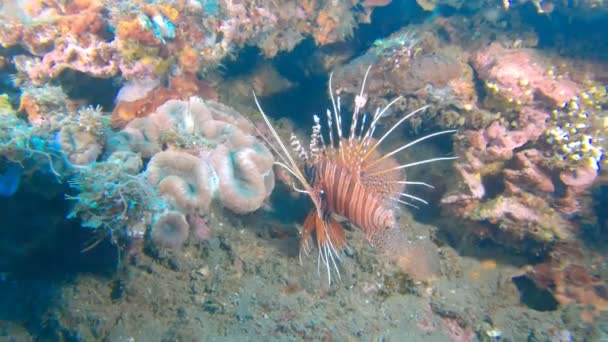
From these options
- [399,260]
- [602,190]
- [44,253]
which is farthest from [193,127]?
[602,190]

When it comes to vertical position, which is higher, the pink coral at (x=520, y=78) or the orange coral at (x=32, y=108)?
the pink coral at (x=520, y=78)

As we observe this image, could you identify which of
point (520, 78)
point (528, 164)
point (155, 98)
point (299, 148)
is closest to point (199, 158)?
point (299, 148)

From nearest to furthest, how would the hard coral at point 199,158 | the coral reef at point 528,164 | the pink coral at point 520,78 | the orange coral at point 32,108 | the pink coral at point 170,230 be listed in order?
1. the pink coral at point 170,230
2. the hard coral at point 199,158
3. the orange coral at point 32,108
4. the coral reef at point 528,164
5. the pink coral at point 520,78

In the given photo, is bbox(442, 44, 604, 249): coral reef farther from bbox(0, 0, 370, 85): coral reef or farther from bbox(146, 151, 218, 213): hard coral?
bbox(0, 0, 370, 85): coral reef

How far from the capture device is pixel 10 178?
8.72 feet

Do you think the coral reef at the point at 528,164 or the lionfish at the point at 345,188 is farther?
the coral reef at the point at 528,164

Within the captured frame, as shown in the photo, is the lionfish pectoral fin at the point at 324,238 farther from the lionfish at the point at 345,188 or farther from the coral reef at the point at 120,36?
the coral reef at the point at 120,36

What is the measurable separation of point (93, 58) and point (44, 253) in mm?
2053

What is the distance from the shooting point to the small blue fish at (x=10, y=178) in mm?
2650

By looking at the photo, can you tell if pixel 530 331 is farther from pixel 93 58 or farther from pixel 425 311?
pixel 93 58

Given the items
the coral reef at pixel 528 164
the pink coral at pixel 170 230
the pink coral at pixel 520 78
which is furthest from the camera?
the pink coral at pixel 520 78

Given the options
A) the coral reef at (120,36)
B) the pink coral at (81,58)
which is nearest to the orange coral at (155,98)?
the coral reef at (120,36)

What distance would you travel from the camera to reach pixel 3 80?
161 inches

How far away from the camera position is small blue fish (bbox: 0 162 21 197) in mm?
2650
